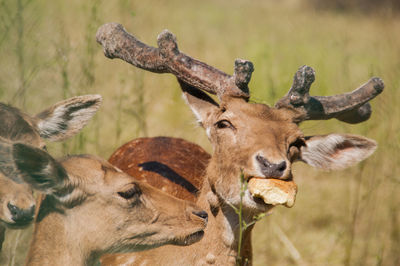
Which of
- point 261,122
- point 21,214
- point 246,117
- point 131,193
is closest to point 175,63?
point 246,117

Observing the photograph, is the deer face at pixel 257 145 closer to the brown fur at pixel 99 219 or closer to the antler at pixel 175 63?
the antler at pixel 175 63

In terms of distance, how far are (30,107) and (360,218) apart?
4189 mm

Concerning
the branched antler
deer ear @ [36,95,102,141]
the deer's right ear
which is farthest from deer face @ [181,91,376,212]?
the deer's right ear

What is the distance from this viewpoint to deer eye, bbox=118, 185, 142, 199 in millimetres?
4160

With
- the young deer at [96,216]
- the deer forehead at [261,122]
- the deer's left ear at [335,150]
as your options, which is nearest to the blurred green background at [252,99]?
the deer forehead at [261,122]

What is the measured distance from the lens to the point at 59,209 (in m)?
4.05

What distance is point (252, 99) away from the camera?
15.3 feet

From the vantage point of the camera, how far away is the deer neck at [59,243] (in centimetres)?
402

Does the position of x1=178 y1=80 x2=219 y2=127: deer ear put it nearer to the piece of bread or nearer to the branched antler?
the branched antler

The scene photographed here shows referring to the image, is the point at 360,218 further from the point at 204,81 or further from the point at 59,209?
the point at 59,209

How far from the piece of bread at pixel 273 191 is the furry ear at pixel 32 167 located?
4.19ft

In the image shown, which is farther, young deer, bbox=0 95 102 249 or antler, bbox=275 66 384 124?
antler, bbox=275 66 384 124

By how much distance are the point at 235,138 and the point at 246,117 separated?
0.60 ft

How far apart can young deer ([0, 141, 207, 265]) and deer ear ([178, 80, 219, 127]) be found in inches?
29.6
